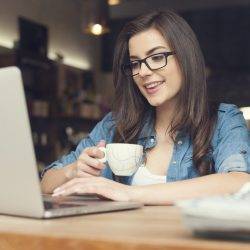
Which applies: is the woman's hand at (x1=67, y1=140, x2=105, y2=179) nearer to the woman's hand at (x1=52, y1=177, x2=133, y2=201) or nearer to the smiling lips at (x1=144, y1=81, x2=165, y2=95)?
the woman's hand at (x1=52, y1=177, x2=133, y2=201)

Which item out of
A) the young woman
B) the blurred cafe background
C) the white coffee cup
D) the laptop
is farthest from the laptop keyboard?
the blurred cafe background

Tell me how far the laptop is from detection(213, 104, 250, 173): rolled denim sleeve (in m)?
0.68

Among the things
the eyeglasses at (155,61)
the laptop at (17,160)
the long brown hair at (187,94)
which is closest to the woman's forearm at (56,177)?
the long brown hair at (187,94)

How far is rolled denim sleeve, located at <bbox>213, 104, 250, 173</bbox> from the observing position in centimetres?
151

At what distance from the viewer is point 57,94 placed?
655 cm

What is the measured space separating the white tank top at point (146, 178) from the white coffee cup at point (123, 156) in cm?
28

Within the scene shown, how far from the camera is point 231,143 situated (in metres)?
1.63

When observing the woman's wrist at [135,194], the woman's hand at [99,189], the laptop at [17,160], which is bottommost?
the woman's wrist at [135,194]

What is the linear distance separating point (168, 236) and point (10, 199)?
35 cm

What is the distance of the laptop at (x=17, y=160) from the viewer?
31.7 inches

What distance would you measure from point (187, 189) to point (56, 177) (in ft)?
1.76

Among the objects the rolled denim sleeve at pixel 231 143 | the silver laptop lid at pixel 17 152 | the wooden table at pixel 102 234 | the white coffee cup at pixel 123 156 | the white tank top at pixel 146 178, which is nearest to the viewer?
the wooden table at pixel 102 234

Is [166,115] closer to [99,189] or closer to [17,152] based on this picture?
[99,189]

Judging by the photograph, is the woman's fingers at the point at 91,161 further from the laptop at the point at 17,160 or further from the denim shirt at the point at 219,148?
the laptop at the point at 17,160
